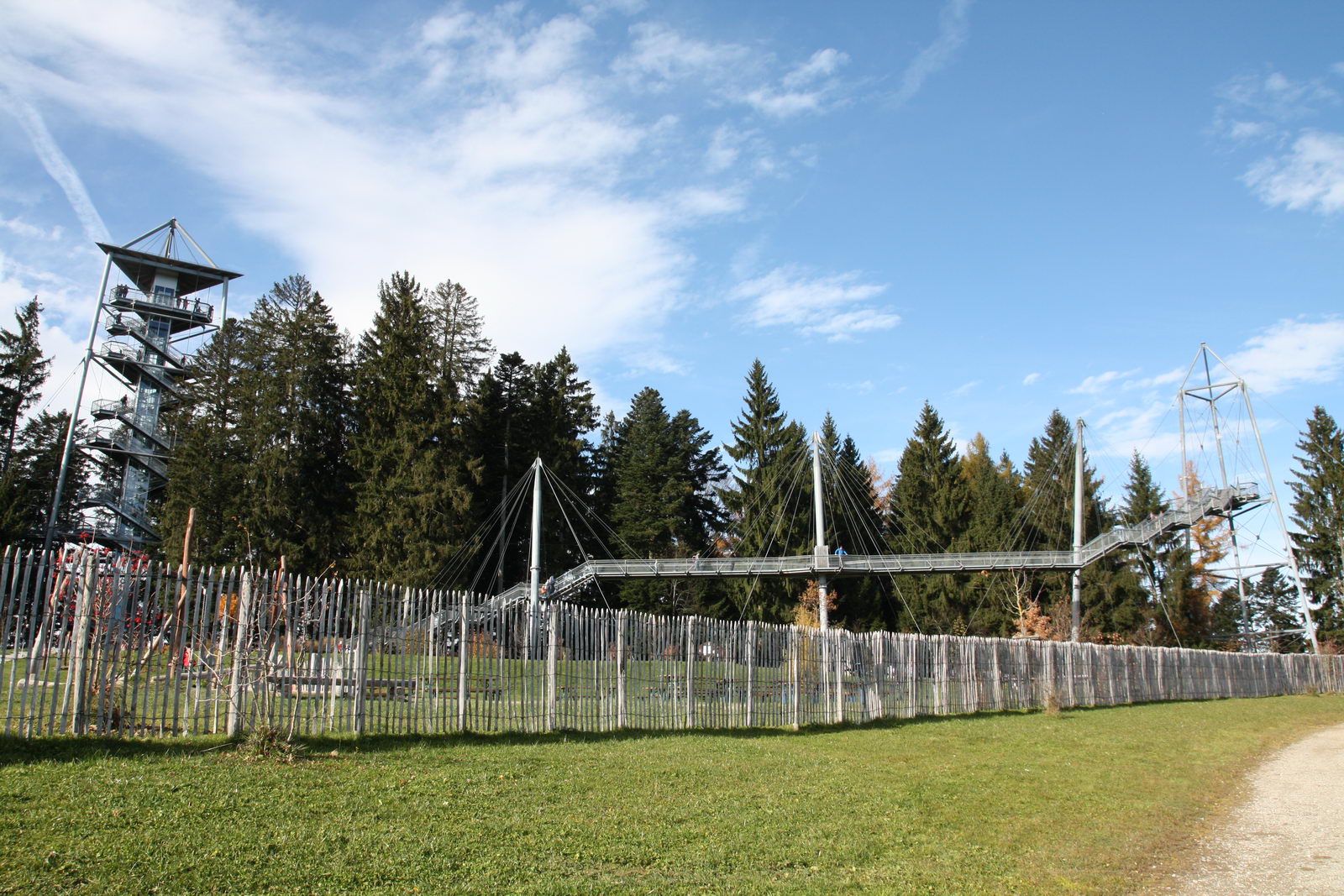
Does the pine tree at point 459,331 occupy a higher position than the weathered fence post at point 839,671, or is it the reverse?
the pine tree at point 459,331

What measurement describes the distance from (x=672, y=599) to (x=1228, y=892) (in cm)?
4873

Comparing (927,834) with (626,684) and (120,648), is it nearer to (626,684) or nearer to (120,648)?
(626,684)

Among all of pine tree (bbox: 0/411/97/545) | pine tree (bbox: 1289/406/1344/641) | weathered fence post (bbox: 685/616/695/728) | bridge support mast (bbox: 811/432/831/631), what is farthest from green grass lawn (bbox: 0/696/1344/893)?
pine tree (bbox: 1289/406/1344/641)

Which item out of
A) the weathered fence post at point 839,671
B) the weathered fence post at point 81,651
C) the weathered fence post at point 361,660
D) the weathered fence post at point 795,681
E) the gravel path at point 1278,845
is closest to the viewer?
the gravel path at point 1278,845

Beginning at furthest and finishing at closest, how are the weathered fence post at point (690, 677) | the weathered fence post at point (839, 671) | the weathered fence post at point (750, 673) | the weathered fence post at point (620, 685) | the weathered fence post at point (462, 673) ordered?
the weathered fence post at point (839, 671) < the weathered fence post at point (750, 673) < the weathered fence post at point (690, 677) < the weathered fence post at point (620, 685) < the weathered fence post at point (462, 673)

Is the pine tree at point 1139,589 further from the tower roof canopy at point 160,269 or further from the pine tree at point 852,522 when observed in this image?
the tower roof canopy at point 160,269

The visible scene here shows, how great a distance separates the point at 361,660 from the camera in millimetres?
10328

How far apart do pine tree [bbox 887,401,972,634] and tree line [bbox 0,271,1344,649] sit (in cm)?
18

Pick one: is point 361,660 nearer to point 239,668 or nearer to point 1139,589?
point 239,668

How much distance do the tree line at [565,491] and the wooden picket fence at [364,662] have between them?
96.1ft

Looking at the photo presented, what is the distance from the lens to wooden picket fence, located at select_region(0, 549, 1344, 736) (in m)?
8.59

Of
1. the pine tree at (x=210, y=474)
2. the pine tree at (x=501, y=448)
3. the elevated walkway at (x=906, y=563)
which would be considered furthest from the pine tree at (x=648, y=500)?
the pine tree at (x=210, y=474)

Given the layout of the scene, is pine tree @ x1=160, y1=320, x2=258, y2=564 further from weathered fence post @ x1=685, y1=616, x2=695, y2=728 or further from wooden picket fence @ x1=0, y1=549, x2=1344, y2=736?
weathered fence post @ x1=685, y1=616, x2=695, y2=728

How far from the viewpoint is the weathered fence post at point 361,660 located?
10242mm
